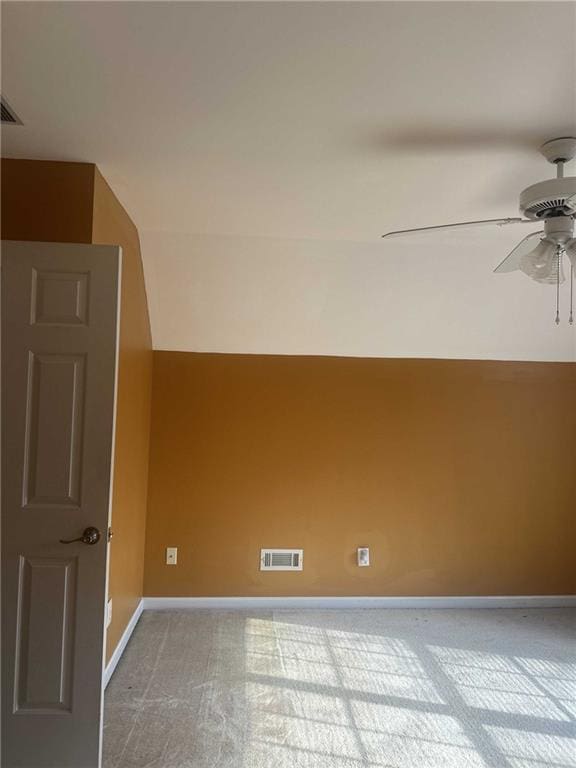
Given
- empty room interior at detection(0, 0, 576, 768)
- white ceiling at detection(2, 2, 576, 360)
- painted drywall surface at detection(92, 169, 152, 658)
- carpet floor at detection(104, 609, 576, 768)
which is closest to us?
white ceiling at detection(2, 2, 576, 360)

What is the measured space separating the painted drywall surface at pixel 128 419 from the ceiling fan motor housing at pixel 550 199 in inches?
70.9

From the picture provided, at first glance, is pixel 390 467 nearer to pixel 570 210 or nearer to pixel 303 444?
pixel 303 444

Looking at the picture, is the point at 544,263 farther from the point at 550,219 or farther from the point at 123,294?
the point at 123,294

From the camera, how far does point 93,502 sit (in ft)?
7.02

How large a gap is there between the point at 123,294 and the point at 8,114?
1.09 metres

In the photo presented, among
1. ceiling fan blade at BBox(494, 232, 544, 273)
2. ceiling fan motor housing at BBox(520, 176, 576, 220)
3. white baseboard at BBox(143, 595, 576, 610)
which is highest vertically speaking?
ceiling fan motor housing at BBox(520, 176, 576, 220)

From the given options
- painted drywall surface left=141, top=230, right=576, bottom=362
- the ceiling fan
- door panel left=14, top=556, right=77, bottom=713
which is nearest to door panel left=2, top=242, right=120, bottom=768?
door panel left=14, top=556, right=77, bottom=713

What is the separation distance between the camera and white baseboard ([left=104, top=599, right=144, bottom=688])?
110 inches

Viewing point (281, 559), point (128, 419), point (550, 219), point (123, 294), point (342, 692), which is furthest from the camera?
point (281, 559)

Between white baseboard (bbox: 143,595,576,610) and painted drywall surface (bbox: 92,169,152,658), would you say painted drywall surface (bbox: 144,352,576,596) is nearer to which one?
white baseboard (bbox: 143,595,576,610)

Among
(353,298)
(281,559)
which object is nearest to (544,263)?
(353,298)

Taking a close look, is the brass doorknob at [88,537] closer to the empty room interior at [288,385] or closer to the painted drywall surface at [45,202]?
the empty room interior at [288,385]

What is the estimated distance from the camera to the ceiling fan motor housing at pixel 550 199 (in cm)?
191

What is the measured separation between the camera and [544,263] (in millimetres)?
2174
